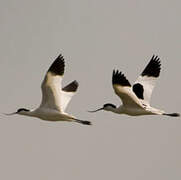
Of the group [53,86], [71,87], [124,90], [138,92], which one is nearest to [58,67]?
[53,86]

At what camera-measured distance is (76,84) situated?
25.0 m

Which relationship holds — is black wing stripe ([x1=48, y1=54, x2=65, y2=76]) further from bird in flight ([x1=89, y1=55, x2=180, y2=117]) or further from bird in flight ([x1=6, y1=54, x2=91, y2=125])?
bird in flight ([x1=89, y1=55, x2=180, y2=117])

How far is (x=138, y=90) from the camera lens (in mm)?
25062

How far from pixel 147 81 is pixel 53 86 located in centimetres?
455

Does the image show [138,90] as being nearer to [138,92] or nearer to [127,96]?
[138,92]

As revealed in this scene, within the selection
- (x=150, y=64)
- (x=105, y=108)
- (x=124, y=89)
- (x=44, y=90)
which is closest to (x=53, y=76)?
(x=44, y=90)

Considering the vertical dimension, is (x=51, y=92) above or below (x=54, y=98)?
above

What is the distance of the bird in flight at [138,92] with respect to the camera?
22.3 meters

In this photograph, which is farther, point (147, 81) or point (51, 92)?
point (147, 81)

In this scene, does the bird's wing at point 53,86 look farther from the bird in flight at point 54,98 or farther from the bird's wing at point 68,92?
the bird's wing at point 68,92

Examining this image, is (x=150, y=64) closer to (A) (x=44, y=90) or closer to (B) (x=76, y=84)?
(B) (x=76, y=84)

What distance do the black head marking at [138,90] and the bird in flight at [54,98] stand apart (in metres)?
2.61

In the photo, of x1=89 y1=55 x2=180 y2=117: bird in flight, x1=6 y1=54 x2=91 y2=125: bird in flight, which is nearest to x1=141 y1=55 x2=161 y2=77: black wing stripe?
x1=89 y1=55 x2=180 y2=117: bird in flight

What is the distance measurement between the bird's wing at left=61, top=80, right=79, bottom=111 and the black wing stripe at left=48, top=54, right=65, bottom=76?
1.09 meters
